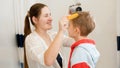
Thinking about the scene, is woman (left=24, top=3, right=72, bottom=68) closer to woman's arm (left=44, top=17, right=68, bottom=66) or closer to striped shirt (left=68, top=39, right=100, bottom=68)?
woman's arm (left=44, top=17, right=68, bottom=66)

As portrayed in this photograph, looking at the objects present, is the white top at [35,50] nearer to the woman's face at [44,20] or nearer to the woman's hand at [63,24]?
the woman's face at [44,20]

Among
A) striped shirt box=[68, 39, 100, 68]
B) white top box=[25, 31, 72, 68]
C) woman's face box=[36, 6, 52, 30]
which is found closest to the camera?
striped shirt box=[68, 39, 100, 68]

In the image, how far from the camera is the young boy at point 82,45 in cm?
112

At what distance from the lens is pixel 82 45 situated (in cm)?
115

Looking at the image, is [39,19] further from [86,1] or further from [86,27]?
[86,1]

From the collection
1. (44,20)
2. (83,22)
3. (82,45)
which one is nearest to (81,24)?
(83,22)

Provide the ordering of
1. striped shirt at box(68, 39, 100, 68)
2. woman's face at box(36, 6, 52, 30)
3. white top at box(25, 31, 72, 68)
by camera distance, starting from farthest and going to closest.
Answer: woman's face at box(36, 6, 52, 30) < white top at box(25, 31, 72, 68) < striped shirt at box(68, 39, 100, 68)

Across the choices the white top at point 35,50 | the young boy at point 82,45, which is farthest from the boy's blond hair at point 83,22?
the white top at point 35,50

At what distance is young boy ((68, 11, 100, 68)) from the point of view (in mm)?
1120

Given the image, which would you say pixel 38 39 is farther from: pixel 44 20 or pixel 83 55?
pixel 83 55

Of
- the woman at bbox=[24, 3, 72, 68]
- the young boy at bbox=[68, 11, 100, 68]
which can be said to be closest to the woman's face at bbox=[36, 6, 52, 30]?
the woman at bbox=[24, 3, 72, 68]

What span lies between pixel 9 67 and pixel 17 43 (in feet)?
0.64

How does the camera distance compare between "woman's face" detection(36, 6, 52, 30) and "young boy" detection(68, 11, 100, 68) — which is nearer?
"young boy" detection(68, 11, 100, 68)

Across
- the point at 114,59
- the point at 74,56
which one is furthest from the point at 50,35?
the point at 114,59
